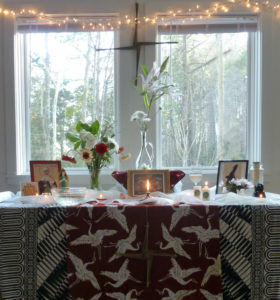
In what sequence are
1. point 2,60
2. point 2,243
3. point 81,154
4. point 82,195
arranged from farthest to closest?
point 2,60 < point 81,154 < point 82,195 < point 2,243

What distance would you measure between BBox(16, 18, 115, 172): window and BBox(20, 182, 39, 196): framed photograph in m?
0.54

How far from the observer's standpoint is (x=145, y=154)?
2.33 m

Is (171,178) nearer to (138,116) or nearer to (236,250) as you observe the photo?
(138,116)

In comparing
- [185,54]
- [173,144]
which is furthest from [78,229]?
[185,54]

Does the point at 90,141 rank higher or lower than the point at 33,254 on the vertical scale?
higher

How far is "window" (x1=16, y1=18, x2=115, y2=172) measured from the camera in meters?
2.43

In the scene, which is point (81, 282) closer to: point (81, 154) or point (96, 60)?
point (81, 154)

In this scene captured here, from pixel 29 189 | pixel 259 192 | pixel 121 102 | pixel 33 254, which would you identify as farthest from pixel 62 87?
pixel 259 192

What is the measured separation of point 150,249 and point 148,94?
120cm

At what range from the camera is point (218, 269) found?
4.96ft

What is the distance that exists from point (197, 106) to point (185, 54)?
1.30 feet

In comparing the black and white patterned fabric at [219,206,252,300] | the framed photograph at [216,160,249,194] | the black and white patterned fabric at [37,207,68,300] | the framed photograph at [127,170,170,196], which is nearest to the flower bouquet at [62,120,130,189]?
the framed photograph at [127,170,170,196]

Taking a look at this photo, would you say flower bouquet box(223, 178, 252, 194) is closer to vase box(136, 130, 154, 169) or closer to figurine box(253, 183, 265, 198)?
figurine box(253, 183, 265, 198)

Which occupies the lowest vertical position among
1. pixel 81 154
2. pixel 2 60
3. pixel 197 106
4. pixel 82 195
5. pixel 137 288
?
pixel 137 288
